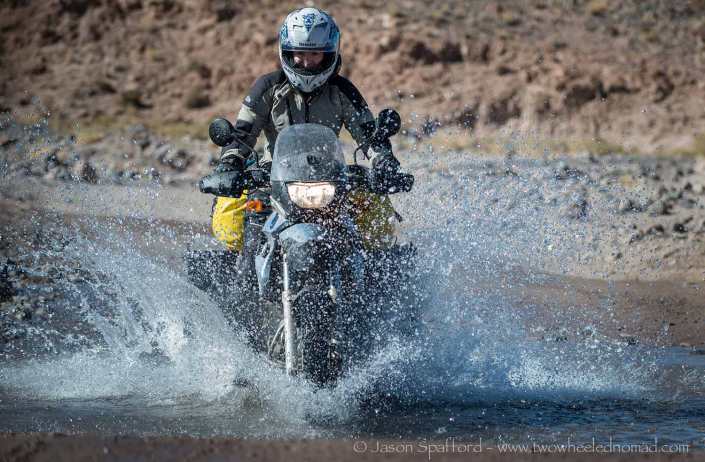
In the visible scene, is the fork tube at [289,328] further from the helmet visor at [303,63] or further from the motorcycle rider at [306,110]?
the helmet visor at [303,63]

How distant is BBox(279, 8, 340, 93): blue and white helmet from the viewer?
618 cm

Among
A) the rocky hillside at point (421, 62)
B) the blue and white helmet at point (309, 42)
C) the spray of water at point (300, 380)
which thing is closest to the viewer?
the spray of water at point (300, 380)

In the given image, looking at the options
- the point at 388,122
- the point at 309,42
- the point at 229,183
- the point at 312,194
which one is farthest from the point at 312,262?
the point at 309,42

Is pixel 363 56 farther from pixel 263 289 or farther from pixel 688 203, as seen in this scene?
pixel 263 289

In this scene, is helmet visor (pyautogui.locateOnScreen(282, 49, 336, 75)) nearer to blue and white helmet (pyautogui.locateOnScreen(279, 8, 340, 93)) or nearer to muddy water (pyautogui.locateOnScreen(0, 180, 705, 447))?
blue and white helmet (pyautogui.locateOnScreen(279, 8, 340, 93))

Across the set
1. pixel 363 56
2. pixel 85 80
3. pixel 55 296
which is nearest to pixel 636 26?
pixel 363 56

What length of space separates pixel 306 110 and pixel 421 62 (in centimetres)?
2353

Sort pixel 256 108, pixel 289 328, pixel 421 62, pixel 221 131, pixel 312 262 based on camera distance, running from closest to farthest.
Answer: pixel 312 262 < pixel 289 328 < pixel 221 131 < pixel 256 108 < pixel 421 62

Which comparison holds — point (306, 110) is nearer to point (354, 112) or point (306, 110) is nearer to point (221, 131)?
point (354, 112)

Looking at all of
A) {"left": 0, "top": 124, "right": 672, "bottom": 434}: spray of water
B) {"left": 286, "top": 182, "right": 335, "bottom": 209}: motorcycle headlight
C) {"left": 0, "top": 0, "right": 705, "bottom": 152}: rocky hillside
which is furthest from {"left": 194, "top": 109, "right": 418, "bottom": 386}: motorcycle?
{"left": 0, "top": 0, "right": 705, "bottom": 152}: rocky hillside

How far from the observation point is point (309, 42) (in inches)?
243

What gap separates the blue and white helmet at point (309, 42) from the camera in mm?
6180

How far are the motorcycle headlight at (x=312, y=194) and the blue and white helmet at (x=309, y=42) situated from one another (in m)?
1.21

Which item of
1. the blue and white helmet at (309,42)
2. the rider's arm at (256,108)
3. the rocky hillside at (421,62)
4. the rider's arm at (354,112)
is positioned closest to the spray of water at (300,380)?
the rider's arm at (354,112)
